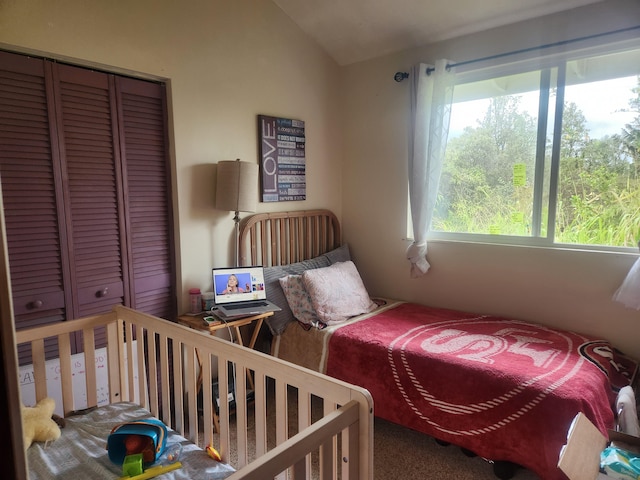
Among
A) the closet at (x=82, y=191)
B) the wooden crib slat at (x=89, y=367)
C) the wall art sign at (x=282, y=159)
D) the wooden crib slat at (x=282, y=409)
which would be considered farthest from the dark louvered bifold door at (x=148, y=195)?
the wooden crib slat at (x=282, y=409)

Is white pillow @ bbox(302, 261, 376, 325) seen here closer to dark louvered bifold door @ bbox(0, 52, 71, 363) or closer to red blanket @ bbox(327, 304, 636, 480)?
red blanket @ bbox(327, 304, 636, 480)

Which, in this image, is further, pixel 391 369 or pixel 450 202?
pixel 450 202

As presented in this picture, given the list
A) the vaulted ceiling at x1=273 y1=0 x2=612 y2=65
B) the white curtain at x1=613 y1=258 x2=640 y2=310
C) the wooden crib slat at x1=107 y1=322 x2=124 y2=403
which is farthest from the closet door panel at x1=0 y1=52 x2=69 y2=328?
the white curtain at x1=613 y1=258 x2=640 y2=310

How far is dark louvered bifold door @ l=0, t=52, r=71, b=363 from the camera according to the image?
1.83m

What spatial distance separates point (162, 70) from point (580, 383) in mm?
2514

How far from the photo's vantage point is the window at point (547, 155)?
2.32 metres

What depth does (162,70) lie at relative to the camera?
2283 mm

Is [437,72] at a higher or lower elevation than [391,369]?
higher

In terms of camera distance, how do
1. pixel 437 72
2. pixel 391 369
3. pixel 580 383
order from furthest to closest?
pixel 437 72, pixel 391 369, pixel 580 383

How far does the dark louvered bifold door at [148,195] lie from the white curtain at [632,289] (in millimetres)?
2439

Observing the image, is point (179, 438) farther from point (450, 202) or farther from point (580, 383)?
point (450, 202)

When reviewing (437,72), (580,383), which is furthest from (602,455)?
(437,72)

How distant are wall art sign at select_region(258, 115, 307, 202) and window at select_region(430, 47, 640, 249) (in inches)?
40.3

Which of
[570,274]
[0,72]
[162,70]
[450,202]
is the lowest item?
[570,274]
